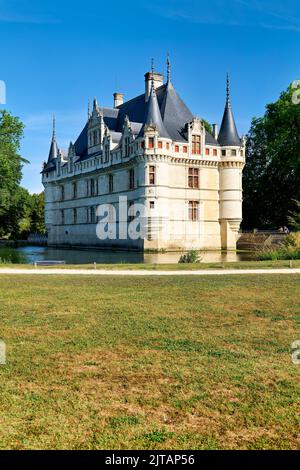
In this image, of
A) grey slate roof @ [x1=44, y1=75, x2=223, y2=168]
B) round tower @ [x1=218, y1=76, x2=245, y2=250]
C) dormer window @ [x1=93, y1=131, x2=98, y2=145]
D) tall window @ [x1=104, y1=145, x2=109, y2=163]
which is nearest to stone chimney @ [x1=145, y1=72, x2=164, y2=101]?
grey slate roof @ [x1=44, y1=75, x2=223, y2=168]

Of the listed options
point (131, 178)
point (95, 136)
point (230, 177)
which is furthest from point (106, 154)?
point (230, 177)

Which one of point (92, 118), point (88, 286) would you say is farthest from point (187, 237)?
point (88, 286)

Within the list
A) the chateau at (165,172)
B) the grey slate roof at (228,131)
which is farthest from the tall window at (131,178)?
the grey slate roof at (228,131)

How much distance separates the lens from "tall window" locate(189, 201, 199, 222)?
123 ft

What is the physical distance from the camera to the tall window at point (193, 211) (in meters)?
37.6

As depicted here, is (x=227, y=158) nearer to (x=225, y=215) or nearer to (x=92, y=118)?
(x=225, y=215)

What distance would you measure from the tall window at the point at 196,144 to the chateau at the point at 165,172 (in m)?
0.08

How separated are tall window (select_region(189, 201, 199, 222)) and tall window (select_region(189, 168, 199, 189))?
4.41 ft

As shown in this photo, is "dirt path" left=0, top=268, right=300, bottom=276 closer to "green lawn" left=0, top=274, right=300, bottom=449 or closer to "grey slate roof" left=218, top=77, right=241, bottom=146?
"green lawn" left=0, top=274, right=300, bottom=449

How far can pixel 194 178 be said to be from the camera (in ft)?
124

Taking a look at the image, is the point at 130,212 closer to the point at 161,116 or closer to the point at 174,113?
the point at 161,116

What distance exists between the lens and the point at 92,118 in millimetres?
43781
